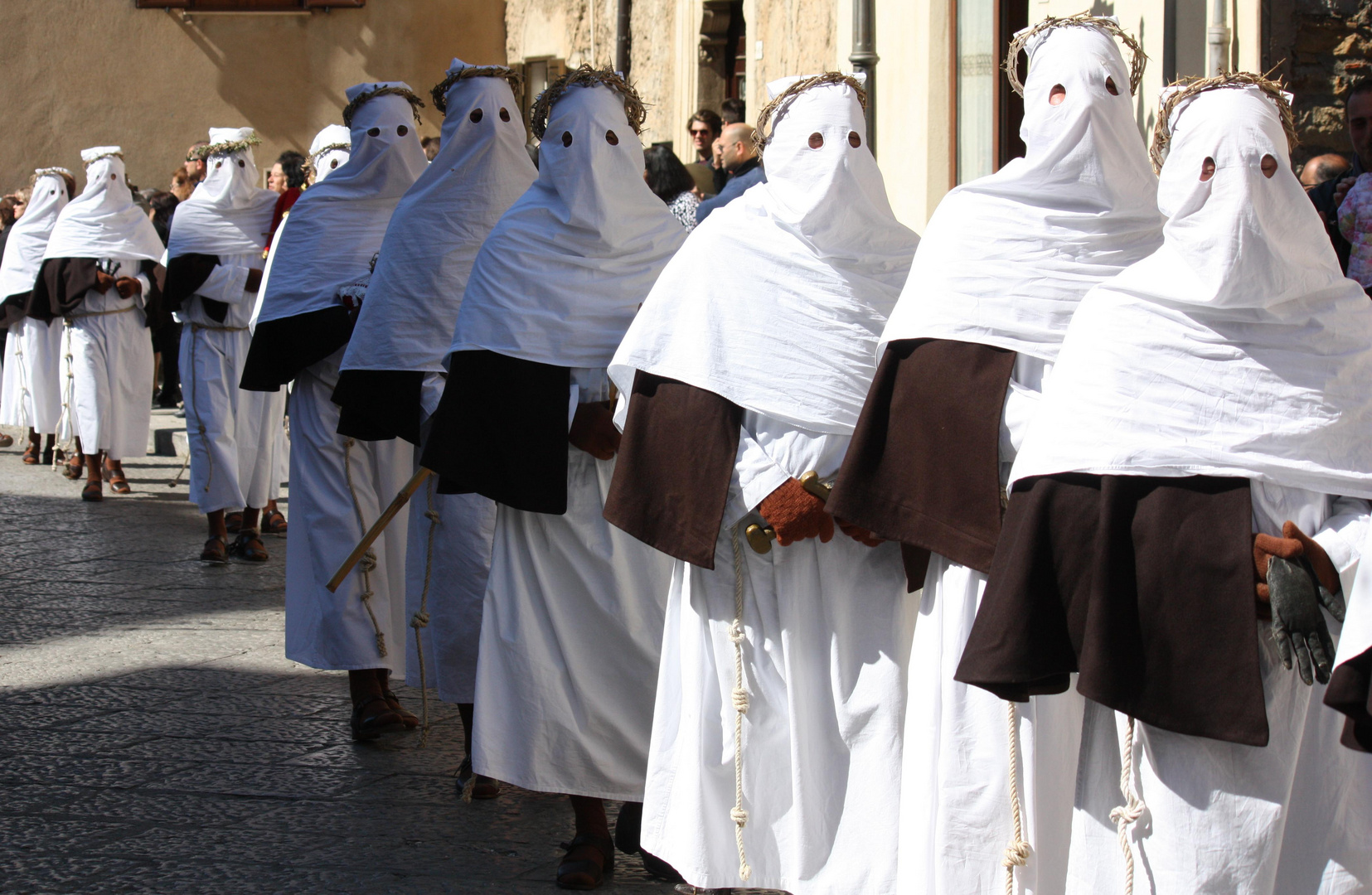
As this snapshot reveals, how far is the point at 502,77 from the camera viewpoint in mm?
5496

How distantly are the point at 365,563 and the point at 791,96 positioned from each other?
8.45 ft

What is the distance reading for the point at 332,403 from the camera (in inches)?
222

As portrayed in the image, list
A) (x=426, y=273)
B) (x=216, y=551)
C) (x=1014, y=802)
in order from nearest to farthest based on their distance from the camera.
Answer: (x=1014, y=802) < (x=426, y=273) < (x=216, y=551)

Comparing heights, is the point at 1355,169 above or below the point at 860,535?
above

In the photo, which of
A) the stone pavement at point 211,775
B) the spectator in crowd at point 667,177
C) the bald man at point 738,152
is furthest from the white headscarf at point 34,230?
the bald man at point 738,152

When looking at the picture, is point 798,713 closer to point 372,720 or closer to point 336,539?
point 372,720

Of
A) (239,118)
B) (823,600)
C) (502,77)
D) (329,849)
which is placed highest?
(239,118)

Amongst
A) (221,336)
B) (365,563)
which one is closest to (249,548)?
(221,336)

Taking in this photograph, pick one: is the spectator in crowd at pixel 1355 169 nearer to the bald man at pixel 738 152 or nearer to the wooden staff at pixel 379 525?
the bald man at pixel 738 152

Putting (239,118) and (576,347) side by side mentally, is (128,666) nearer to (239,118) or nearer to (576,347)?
(576,347)

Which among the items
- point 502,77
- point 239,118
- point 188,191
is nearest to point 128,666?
point 502,77

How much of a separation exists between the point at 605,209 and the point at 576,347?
448mm

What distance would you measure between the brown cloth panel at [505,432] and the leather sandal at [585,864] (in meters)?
0.91

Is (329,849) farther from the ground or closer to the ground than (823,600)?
closer to the ground
